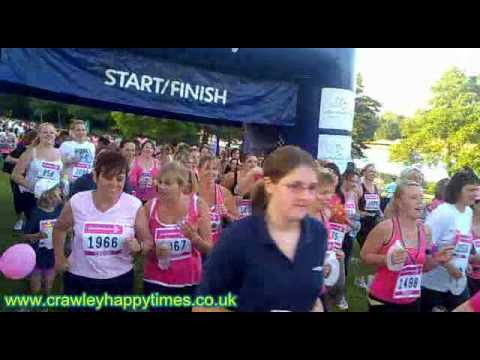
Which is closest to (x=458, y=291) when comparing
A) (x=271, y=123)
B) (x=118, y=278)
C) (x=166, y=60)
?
(x=118, y=278)

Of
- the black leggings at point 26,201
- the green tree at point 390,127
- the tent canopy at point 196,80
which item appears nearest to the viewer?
the tent canopy at point 196,80

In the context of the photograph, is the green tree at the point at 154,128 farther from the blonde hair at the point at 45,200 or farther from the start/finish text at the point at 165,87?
the blonde hair at the point at 45,200

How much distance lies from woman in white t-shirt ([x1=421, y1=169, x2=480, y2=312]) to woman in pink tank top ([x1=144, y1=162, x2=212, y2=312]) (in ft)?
4.85

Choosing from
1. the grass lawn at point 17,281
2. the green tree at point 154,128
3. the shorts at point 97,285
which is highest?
the green tree at point 154,128

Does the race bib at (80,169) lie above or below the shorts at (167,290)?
above

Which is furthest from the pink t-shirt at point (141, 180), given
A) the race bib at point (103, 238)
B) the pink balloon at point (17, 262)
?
the race bib at point (103, 238)

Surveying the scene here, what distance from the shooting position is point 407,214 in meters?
2.87

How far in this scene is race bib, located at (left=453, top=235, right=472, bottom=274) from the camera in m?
3.28

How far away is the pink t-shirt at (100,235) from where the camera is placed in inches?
105

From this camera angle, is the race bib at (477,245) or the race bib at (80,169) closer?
the race bib at (477,245)

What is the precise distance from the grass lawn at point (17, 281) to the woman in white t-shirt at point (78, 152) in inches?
30.7
